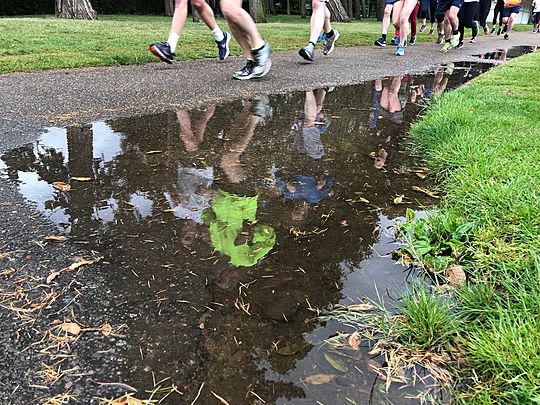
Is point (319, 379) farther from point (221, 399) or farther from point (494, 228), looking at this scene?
point (494, 228)

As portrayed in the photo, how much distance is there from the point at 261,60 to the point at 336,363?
458 cm

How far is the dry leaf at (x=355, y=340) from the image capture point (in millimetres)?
1358

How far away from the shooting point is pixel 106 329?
4.52ft

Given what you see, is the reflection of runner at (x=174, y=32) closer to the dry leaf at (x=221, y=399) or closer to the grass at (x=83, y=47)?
the grass at (x=83, y=47)

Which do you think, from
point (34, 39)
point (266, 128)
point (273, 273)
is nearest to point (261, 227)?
point (273, 273)

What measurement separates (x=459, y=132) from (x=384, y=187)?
1.00 m

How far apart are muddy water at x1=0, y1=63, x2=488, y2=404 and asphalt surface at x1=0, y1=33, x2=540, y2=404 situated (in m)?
0.07

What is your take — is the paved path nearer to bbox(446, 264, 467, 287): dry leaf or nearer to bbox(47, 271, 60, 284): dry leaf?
bbox(47, 271, 60, 284): dry leaf

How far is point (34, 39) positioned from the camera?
8.14 meters

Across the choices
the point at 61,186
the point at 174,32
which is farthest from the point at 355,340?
the point at 174,32

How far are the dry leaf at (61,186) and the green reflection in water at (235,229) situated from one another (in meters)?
0.75

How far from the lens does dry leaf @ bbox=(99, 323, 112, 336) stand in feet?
4.47

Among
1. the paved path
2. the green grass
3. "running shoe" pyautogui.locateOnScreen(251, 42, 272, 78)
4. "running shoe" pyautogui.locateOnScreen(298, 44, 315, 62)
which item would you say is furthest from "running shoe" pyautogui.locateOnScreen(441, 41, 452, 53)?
the green grass

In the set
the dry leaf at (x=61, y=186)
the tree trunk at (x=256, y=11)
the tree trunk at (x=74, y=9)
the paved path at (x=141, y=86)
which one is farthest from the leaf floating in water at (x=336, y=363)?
the tree trunk at (x=256, y=11)
